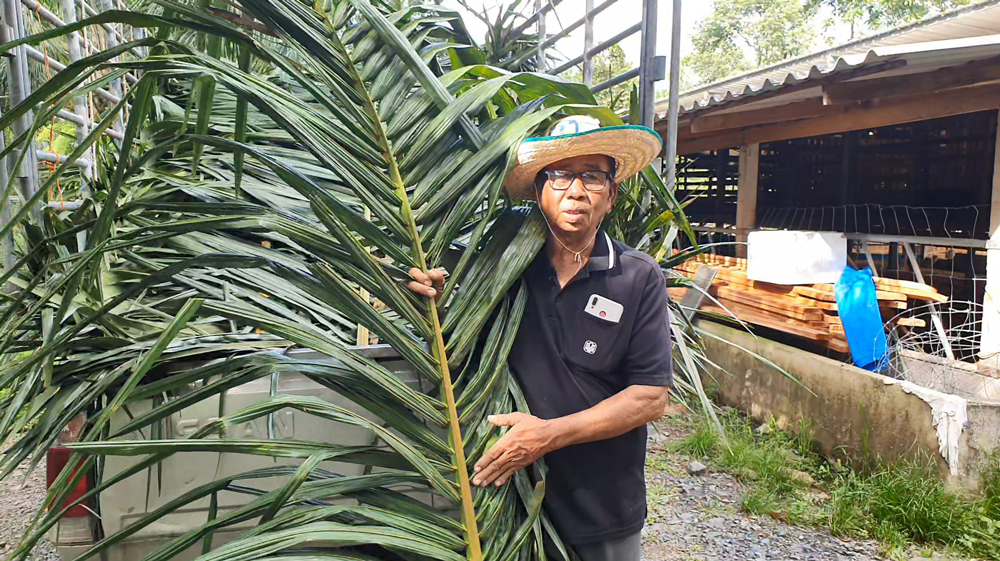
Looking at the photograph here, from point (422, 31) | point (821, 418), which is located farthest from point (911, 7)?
point (422, 31)

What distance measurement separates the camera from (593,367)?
168cm

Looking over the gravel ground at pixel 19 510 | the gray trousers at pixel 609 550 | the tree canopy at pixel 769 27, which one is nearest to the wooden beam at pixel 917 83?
the gray trousers at pixel 609 550

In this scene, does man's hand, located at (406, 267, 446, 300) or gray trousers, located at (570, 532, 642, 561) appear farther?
gray trousers, located at (570, 532, 642, 561)

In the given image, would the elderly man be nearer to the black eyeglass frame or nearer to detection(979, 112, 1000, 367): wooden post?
the black eyeglass frame

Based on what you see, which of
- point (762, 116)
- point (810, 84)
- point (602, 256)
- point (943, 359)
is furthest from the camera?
point (762, 116)

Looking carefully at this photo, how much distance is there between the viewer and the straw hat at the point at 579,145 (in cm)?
162

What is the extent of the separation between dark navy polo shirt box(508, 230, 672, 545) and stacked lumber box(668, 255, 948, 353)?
281 centimetres

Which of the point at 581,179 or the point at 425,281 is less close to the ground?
the point at 581,179

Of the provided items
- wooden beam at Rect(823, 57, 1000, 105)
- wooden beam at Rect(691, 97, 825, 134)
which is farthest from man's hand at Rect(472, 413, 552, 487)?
wooden beam at Rect(691, 97, 825, 134)

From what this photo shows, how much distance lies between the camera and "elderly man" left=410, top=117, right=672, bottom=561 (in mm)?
1646

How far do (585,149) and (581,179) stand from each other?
74 millimetres

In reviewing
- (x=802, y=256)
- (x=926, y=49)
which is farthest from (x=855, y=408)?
(x=926, y=49)

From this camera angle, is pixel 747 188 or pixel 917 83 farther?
pixel 747 188

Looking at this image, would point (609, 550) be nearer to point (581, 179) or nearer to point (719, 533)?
point (581, 179)
